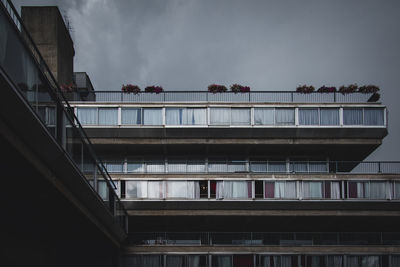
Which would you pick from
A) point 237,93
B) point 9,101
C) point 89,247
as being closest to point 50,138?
point 9,101

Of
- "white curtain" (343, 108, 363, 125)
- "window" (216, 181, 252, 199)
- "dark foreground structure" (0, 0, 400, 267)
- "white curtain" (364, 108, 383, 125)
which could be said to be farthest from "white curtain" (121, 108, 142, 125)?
"white curtain" (364, 108, 383, 125)

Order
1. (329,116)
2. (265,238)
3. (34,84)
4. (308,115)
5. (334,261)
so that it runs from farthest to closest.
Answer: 1. (308,115)
2. (329,116)
3. (265,238)
4. (334,261)
5. (34,84)

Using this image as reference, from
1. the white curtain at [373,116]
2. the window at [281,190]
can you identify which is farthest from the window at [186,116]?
the white curtain at [373,116]

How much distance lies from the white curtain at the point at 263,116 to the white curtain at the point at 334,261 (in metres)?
7.65

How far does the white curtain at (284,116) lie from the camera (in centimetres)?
3198

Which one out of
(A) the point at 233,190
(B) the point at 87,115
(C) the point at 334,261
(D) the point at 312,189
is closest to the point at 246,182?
(A) the point at 233,190

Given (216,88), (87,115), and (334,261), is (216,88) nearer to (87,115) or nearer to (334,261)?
(87,115)

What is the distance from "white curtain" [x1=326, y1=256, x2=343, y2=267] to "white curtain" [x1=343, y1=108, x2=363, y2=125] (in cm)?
703

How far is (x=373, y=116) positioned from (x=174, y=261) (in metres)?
13.0

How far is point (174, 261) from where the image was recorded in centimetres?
3097

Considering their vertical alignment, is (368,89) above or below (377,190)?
above

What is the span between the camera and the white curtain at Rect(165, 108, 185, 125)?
3189 centimetres

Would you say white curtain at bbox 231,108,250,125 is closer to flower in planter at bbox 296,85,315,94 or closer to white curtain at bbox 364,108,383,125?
flower in planter at bbox 296,85,315,94

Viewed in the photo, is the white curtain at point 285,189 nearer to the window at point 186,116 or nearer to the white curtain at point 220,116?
the white curtain at point 220,116
